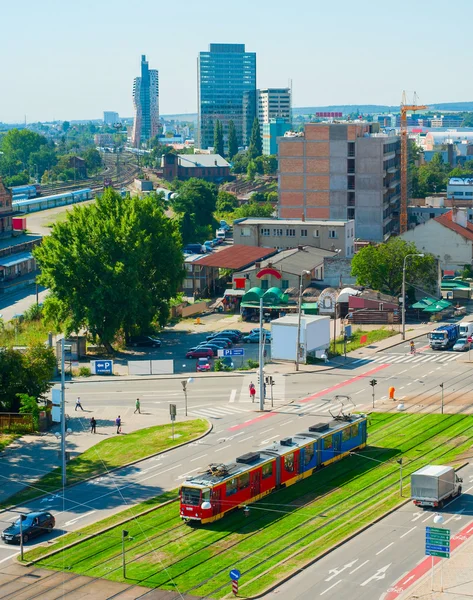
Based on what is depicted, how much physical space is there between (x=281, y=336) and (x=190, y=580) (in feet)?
155

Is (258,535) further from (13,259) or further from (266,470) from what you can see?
(13,259)

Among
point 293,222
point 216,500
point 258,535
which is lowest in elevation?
point 258,535

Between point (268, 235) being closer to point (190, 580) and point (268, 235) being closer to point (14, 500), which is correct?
point (14, 500)

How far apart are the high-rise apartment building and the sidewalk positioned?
86460mm

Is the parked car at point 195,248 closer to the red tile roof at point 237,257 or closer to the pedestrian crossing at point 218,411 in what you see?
the red tile roof at point 237,257

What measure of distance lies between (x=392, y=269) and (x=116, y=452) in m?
58.8

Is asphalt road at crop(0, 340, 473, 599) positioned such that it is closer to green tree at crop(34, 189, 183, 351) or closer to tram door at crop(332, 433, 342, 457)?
tram door at crop(332, 433, 342, 457)

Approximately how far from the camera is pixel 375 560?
47188 millimetres

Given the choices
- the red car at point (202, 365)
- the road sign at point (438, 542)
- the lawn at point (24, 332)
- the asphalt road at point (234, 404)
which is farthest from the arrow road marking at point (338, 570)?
the lawn at point (24, 332)

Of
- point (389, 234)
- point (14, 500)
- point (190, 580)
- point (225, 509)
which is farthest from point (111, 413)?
point (389, 234)

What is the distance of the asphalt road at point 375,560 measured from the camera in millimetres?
43812

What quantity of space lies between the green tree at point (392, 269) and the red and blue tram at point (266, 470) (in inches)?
2100

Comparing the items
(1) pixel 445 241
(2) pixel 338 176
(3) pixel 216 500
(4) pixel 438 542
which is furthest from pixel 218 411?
(2) pixel 338 176

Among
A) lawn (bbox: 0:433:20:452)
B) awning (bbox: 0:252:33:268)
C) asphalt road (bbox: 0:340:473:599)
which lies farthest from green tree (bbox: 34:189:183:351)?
awning (bbox: 0:252:33:268)
